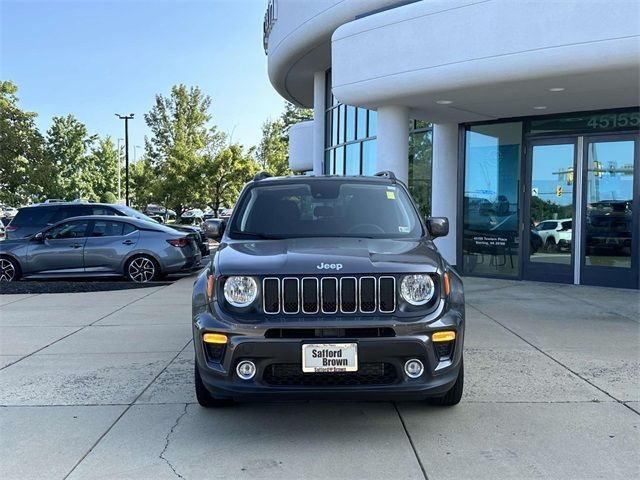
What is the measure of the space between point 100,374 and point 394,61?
7.11m

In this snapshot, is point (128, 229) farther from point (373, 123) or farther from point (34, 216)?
point (373, 123)

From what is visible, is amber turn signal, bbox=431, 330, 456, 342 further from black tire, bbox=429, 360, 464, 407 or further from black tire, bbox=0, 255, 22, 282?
black tire, bbox=0, 255, 22, 282

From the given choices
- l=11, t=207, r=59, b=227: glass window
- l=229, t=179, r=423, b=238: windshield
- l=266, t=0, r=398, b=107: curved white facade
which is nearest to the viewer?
→ l=229, t=179, r=423, b=238: windshield

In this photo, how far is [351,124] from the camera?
58.3 feet

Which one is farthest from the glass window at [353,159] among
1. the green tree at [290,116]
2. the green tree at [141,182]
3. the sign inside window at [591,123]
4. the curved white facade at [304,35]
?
the green tree at [290,116]

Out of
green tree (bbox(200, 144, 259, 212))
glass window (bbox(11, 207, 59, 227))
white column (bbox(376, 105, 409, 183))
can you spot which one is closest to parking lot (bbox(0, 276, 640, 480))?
white column (bbox(376, 105, 409, 183))

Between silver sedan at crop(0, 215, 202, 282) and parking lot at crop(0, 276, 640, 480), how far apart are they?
474cm

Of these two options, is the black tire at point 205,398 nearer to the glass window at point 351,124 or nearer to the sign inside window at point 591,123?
the sign inside window at point 591,123

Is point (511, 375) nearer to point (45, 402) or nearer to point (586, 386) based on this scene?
point (586, 386)

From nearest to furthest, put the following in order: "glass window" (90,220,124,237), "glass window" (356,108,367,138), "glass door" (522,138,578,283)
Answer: "glass door" (522,138,578,283) → "glass window" (90,220,124,237) → "glass window" (356,108,367,138)

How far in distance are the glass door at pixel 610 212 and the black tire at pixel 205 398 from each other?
8.58 m

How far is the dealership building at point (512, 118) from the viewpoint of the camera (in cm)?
832

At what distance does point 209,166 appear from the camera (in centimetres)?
3438

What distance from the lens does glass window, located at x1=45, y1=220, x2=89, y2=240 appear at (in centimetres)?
1175
